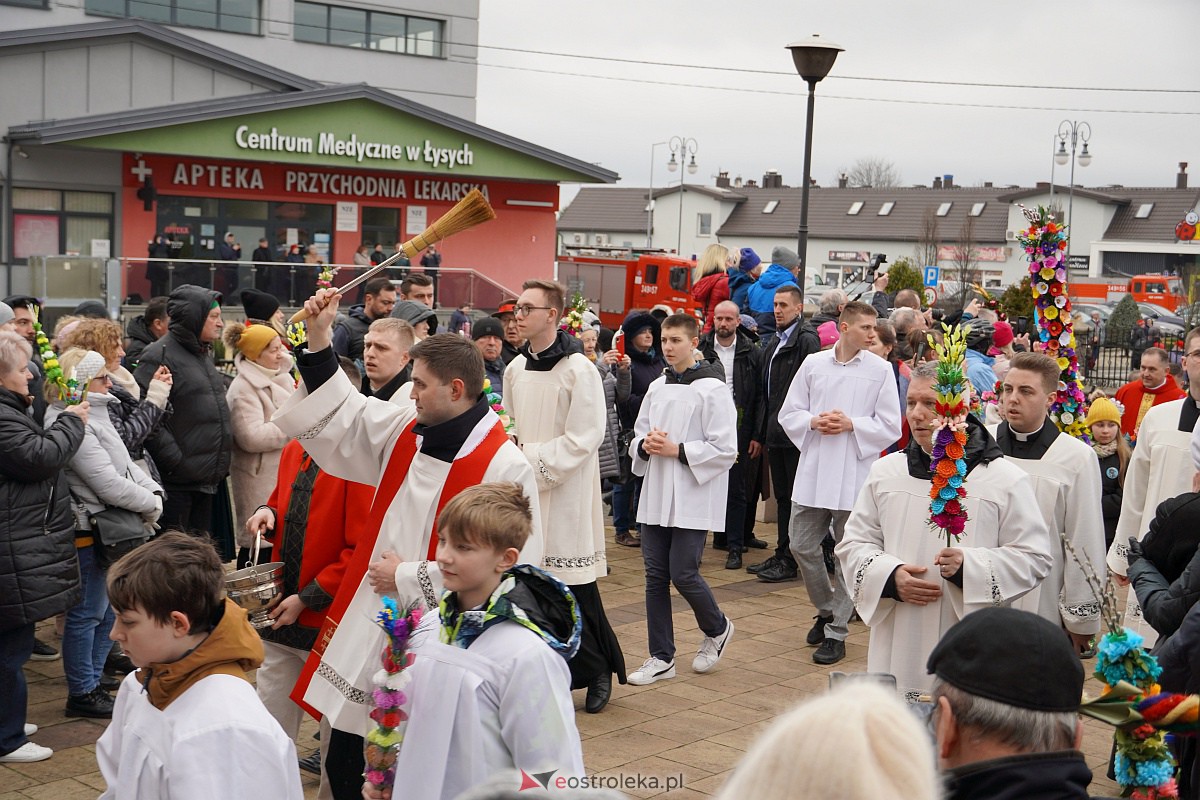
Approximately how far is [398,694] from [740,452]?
7.91m

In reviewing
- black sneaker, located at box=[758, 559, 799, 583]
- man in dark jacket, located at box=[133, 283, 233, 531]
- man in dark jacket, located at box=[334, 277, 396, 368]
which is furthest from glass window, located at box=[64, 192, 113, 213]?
black sneaker, located at box=[758, 559, 799, 583]

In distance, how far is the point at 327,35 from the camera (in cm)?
3694

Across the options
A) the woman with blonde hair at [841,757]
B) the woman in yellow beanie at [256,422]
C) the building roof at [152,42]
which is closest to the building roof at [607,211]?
the building roof at [152,42]

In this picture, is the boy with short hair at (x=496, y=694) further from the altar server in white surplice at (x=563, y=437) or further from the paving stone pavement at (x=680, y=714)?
the altar server in white surplice at (x=563, y=437)

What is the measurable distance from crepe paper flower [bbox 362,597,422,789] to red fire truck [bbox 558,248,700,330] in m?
26.7

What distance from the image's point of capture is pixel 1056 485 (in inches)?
226

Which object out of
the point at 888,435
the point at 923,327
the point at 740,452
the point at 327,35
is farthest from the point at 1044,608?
the point at 327,35

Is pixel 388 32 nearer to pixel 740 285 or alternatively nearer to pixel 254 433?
pixel 740 285

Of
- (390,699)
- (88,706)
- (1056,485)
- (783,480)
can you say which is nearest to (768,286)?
(783,480)

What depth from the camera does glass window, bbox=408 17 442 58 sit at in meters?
38.7

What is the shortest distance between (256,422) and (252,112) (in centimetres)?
2184

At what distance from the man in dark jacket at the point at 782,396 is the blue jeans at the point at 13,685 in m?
5.84

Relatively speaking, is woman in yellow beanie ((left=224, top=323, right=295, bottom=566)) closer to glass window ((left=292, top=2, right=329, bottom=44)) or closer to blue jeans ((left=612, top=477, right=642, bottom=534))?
blue jeans ((left=612, top=477, right=642, bottom=534))

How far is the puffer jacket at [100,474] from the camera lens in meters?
6.61
